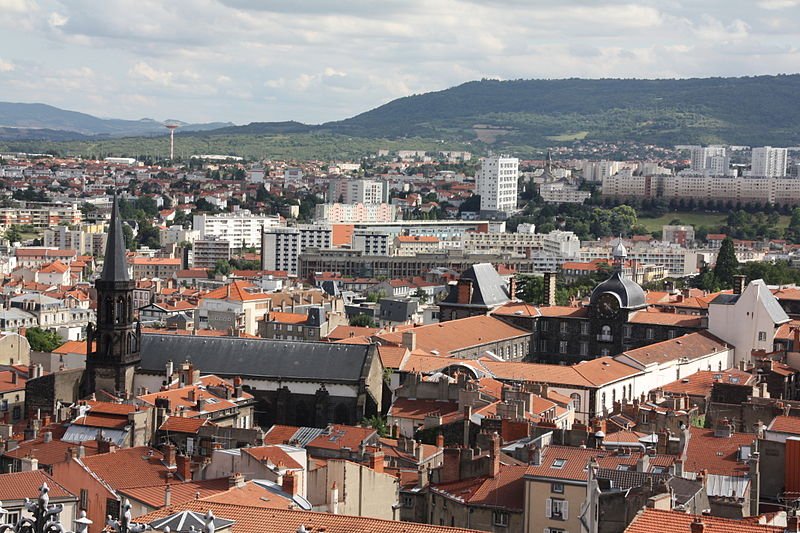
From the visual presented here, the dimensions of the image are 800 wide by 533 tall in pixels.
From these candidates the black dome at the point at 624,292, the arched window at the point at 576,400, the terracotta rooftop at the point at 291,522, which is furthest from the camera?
the black dome at the point at 624,292

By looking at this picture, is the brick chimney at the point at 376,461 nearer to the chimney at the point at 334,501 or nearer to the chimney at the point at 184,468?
the chimney at the point at 334,501

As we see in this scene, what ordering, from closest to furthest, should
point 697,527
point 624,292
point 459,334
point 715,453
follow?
point 697,527, point 715,453, point 459,334, point 624,292

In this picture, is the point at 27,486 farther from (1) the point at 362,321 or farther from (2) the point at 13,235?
(2) the point at 13,235

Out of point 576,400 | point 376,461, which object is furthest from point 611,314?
point 376,461

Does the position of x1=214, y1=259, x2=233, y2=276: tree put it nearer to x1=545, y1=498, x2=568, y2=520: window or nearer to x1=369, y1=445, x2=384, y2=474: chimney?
x1=369, y1=445, x2=384, y2=474: chimney

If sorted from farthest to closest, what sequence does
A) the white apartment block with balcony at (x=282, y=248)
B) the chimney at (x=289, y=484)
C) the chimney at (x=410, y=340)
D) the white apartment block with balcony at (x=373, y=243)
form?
the white apartment block with balcony at (x=373, y=243)
the white apartment block with balcony at (x=282, y=248)
the chimney at (x=410, y=340)
the chimney at (x=289, y=484)

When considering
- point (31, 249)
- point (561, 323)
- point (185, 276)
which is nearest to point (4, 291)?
point (185, 276)

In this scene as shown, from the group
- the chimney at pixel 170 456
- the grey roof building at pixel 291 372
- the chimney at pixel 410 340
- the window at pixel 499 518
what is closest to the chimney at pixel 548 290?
the chimney at pixel 410 340
